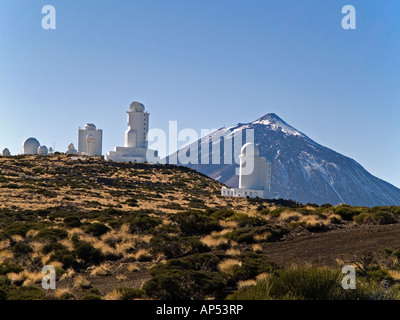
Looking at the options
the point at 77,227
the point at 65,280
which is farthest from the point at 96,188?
the point at 65,280

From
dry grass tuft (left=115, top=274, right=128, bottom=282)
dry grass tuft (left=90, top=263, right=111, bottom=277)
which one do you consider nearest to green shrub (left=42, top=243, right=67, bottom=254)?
dry grass tuft (left=90, top=263, right=111, bottom=277)

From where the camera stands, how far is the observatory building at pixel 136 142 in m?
67.3

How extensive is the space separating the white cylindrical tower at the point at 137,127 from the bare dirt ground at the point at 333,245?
51.1 metres

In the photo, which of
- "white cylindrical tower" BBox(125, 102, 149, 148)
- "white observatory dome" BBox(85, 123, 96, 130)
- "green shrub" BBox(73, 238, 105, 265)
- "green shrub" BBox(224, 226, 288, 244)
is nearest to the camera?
"green shrub" BBox(73, 238, 105, 265)

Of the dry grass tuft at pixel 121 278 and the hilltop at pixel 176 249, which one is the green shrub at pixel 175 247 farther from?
the dry grass tuft at pixel 121 278

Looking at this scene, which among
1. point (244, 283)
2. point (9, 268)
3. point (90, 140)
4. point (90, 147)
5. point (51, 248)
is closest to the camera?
point (244, 283)

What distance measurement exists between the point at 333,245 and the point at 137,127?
54.0m

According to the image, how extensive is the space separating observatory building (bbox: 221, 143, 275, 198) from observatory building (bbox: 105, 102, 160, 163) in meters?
12.8

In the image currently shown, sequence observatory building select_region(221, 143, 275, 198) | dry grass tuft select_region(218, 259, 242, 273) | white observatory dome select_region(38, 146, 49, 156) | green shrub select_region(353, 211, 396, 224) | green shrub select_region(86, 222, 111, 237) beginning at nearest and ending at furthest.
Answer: dry grass tuft select_region(218, 259, 242, 273), green shrub select_region(353, 211, 396, 224), green shrub select_region(86, 222, 111, 237), observatory building select_region(221, 143, 275, 198), white observatory dome select_region(38, 146, 49, 156)

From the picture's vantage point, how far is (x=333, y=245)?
1600 cm

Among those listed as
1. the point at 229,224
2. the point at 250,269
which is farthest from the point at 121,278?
the point at 229,224

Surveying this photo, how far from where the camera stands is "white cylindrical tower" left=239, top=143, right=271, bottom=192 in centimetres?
6003

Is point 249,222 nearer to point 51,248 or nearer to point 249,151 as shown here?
point 51,248

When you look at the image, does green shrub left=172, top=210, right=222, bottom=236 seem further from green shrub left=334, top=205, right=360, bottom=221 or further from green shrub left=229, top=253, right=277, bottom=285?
green shrub left=229, top=253, right=277, bottom=285
